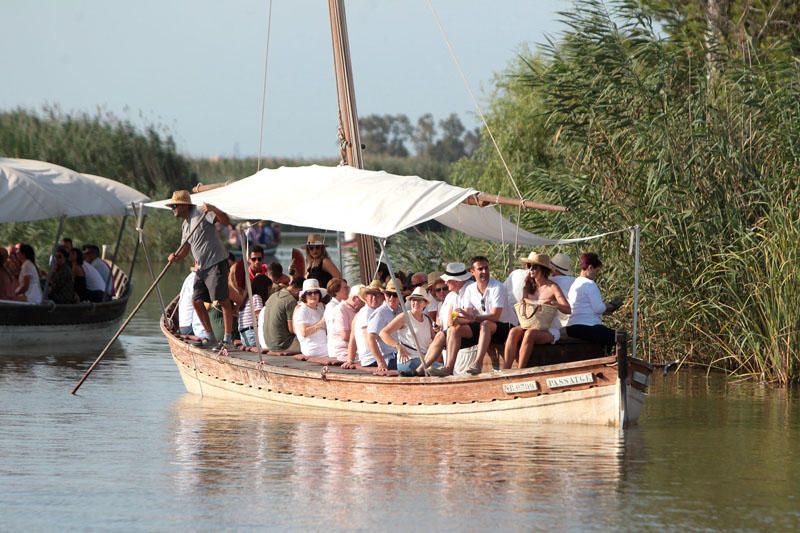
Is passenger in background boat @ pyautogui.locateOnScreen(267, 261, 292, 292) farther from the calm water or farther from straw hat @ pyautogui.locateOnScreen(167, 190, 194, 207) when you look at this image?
the calm water

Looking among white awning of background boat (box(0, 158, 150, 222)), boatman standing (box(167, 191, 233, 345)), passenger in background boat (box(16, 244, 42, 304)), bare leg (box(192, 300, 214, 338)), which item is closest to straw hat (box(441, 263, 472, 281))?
boatman standing (box(167, 191, 233, 345))

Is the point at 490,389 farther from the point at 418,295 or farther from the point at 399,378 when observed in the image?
the point at 418,295

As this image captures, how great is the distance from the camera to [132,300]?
93.6ft

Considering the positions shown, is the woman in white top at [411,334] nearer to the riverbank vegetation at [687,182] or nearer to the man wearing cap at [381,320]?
the man wearing cap at [381,320]

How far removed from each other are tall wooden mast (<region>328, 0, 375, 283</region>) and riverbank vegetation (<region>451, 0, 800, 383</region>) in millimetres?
2175

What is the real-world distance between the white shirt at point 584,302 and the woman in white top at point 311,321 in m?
2.87

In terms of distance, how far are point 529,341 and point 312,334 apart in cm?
280

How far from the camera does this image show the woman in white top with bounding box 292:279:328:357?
14.7m

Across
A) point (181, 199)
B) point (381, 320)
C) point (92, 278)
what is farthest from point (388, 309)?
point (92, 278)

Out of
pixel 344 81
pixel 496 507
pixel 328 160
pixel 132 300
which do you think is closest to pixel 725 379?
pixel 344 81

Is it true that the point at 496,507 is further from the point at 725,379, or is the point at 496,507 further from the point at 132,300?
the point at 132,300

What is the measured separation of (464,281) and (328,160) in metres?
57.5

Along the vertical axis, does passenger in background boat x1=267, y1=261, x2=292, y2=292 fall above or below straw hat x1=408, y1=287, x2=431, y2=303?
above

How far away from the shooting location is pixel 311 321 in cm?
1475
